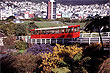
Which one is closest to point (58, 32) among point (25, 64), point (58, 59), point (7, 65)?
point (58, 59)

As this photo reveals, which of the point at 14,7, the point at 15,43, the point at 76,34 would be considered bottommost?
the point at 15,43

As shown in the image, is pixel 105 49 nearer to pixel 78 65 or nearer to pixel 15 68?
pixel 78 65

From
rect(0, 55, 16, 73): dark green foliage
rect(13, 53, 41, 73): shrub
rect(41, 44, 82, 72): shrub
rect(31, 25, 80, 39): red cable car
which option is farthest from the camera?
rect(31, 25, 80, 39): red cable car

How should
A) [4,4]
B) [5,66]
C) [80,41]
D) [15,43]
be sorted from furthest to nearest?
[4,4], [15,43], [80,41], [5,66]

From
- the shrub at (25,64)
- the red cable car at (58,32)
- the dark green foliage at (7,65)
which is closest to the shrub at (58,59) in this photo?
the shrub at (25,64)

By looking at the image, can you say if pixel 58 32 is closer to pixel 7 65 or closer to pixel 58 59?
pixel 58 59

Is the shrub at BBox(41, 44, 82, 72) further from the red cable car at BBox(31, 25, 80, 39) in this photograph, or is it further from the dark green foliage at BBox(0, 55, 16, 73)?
the red cable car at BBox(31, 25, 80, 39)

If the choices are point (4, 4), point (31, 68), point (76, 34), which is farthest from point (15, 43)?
point (4, 4)

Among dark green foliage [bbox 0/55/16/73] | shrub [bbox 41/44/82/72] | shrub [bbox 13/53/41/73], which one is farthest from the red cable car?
dark green foliage [bbox 0/55/16/73]
